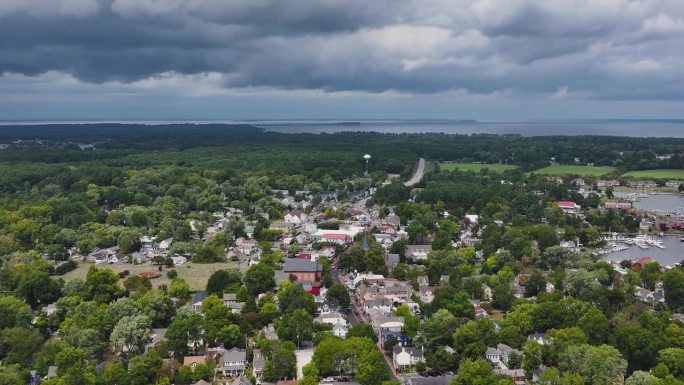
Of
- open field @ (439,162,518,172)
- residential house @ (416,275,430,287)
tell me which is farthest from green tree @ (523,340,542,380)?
open field @ (439,162,518,172)

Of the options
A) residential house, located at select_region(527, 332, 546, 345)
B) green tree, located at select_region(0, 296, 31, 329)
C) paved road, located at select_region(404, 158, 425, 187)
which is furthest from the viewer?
paved road, located at select_region(404, 158, 425, 187)

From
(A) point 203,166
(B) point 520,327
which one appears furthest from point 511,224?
(A) point 203,166

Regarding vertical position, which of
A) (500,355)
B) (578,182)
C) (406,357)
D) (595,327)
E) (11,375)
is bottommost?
(406,357)

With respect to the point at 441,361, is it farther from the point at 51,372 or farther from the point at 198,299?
the point at 51,372

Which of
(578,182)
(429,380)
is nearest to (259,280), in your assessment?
(429,380)

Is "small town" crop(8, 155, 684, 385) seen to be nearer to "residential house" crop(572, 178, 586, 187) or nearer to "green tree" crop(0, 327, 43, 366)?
"green tree" crop(0, 327, 43, 366)

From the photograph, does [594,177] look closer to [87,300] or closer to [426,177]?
[426,177]
